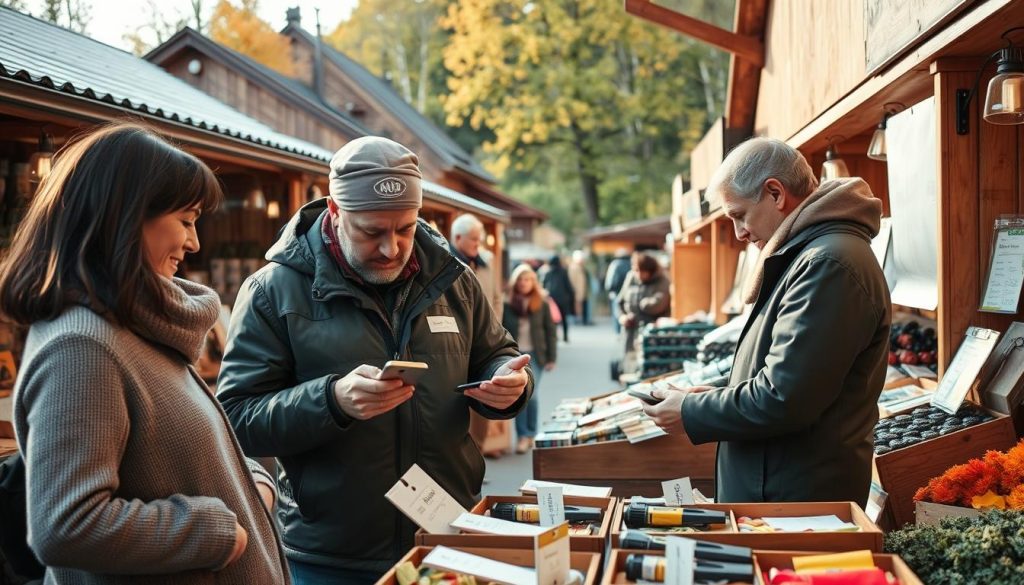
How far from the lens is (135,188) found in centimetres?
170

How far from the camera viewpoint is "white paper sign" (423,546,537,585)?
1928 mm

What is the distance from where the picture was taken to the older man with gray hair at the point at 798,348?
8.05 feet

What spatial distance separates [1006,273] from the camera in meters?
3.37

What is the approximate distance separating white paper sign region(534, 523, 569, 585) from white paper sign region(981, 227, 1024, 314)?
2297 millimetres

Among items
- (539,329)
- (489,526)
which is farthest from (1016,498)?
(539,329)

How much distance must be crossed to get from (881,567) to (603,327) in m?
24.0

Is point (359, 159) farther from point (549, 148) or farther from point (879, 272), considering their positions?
point (549, 148)

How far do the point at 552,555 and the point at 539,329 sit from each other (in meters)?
7.64

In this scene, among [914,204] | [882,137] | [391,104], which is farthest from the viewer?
[391,104]

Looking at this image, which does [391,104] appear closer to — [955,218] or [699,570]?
[955,218]

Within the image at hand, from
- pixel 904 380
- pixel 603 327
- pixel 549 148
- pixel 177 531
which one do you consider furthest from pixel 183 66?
pixel 177 531

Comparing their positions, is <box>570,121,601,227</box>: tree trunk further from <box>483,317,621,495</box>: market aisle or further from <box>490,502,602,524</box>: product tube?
<box>490,502,602,524</box>: product tube

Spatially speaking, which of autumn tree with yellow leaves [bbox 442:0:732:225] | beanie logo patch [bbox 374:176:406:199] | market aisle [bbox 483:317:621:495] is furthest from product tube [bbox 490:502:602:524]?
autumn tree with yellow leaves [bbox 442:0:732:225]

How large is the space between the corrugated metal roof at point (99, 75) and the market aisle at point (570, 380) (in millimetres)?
3397
